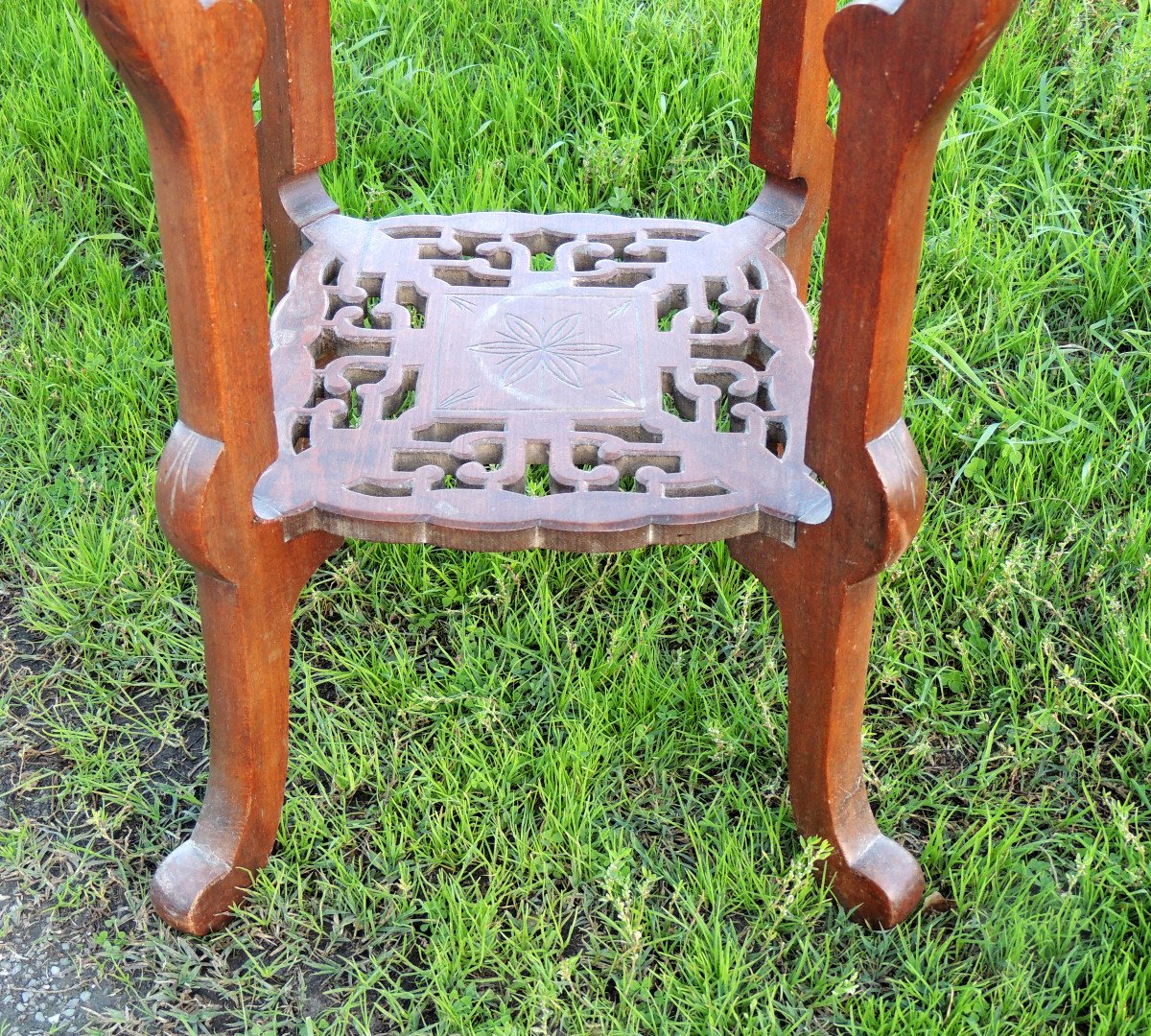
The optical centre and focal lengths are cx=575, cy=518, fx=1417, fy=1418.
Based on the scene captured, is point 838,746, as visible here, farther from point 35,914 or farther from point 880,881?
point 35,914

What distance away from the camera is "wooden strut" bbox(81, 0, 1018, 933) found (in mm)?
1135

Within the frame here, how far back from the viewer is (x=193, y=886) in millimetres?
→ 1566

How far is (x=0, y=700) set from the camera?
1.89 meters

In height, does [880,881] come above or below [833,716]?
below

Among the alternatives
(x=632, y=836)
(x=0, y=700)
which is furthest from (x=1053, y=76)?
(x=0, y=700)

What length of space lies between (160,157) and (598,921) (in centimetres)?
96

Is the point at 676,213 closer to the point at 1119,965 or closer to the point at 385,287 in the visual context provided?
the point at 385,287

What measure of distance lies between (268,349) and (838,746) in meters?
0.72

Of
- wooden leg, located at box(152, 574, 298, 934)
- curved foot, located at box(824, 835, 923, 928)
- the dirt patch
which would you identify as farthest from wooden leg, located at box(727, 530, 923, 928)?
the dirt patch

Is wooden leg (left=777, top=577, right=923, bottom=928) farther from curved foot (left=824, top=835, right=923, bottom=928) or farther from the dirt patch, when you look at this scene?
the dirt patch

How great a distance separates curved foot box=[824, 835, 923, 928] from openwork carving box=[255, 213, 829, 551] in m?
0.41

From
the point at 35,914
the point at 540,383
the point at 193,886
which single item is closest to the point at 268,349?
the point at 540,383

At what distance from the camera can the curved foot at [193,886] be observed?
157cm

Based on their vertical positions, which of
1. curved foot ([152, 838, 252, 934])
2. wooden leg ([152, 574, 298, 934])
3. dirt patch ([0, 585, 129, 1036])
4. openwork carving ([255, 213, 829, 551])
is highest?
openwork carving ([255, 213, 829, 551])
